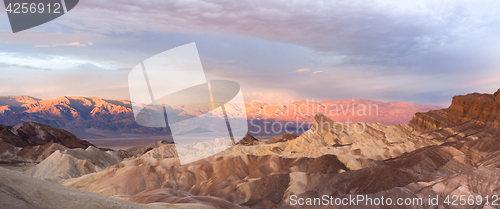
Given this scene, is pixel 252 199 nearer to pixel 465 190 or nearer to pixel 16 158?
pixel 465 190

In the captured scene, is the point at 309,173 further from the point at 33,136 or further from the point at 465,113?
the point at 33,136

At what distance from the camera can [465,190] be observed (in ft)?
136

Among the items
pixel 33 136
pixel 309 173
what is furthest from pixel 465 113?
pixel 33 136

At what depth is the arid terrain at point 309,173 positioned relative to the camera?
1296 inches

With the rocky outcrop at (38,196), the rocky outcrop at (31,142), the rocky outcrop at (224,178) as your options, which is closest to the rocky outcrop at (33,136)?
the rocky outcrop at (31,142)

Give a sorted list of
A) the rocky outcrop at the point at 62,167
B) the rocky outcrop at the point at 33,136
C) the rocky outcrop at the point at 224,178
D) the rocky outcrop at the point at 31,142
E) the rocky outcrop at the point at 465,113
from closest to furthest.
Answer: the rocky outcrop at the point at 224,178
the rocky outcrop at the point at 62,167
the rocky outcrop at the point at 465,113
the rocky outcrop at the point at 31,142
the rocky outcrop at the point at 33,136

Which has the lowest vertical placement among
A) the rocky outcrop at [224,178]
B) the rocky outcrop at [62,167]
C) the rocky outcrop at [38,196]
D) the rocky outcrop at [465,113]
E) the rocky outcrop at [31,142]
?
the rocky outcrop at [31,142]

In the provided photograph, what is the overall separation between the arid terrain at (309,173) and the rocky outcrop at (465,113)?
31 centimetres

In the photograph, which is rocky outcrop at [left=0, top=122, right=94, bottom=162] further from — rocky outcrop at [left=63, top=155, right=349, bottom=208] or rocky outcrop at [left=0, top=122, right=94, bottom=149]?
Answer: rocky outcrop at [left=63, top=155, right=349, bottom=208]

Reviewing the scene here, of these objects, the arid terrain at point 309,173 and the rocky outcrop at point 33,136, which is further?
the rocky outcrop at point 33,136

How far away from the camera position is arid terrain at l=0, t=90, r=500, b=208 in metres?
32.9

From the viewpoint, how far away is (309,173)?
57.4 meters

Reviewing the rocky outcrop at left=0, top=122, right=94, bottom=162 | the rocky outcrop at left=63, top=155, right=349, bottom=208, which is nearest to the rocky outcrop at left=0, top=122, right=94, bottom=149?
the rocky outcrop at left=0, top=122, right=94, bottom=162

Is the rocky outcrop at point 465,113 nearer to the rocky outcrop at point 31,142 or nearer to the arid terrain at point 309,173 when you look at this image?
the arid terrain at point 309,173
